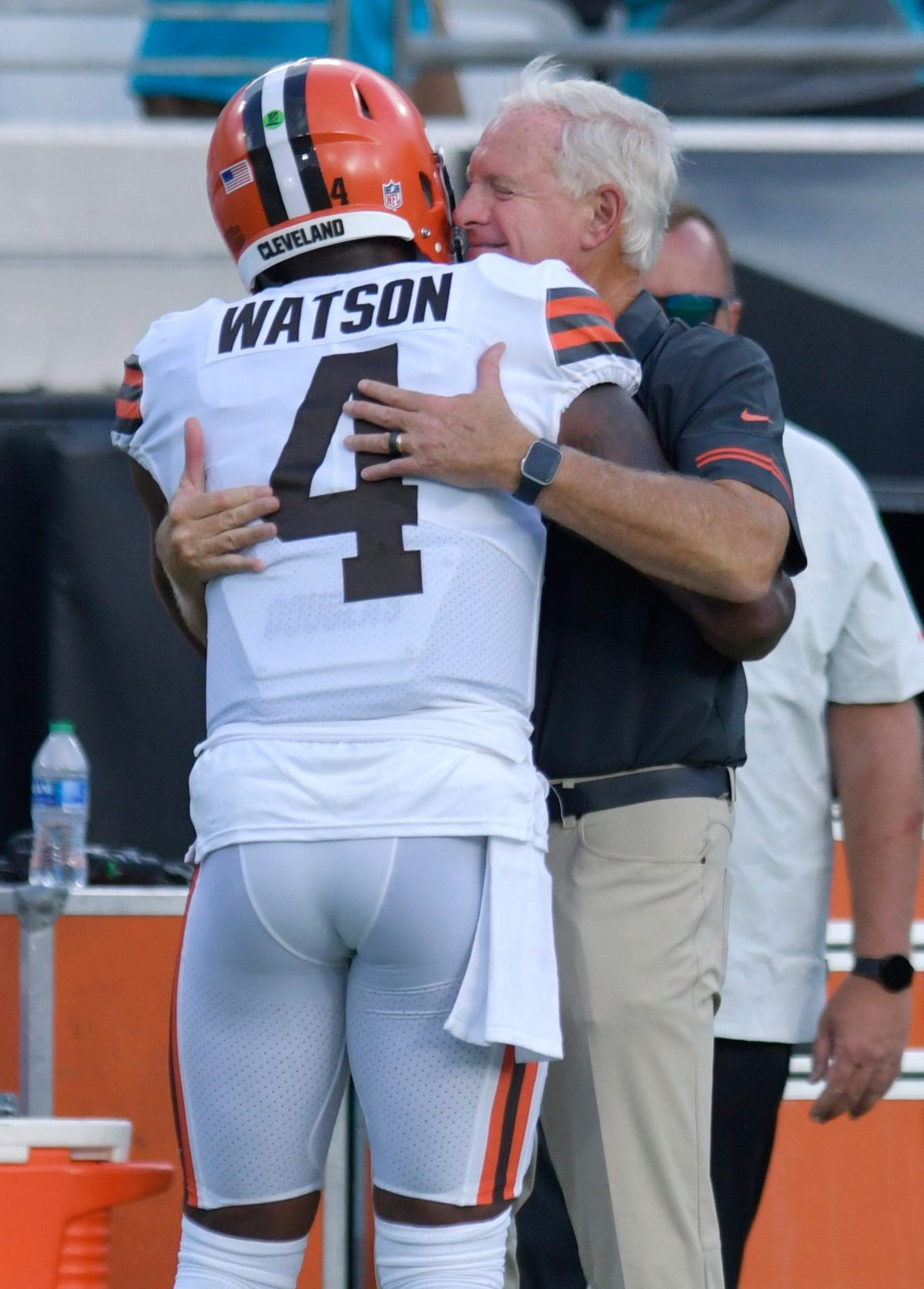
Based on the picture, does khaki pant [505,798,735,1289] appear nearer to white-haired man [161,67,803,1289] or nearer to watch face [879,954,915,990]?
white-haired man [161,67,803,1289]

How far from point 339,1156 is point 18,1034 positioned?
24.0 inches

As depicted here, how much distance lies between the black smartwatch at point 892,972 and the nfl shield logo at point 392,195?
1.32 m

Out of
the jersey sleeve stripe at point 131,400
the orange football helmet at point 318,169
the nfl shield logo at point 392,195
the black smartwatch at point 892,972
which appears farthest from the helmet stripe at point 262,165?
the black smartwatch at point 892,972

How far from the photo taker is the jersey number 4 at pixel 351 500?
1.96 meters

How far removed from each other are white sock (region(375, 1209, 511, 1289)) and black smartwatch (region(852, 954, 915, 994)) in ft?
3.11

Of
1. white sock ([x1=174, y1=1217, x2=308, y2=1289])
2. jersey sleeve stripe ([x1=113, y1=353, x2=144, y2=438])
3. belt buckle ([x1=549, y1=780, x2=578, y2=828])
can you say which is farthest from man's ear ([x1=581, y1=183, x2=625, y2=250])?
white sock ([x1=174, y1=1217, x2=308, y2=1289])

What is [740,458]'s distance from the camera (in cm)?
213

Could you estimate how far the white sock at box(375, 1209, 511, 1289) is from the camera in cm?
189

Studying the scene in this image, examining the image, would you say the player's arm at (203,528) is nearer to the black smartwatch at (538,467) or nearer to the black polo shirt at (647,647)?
the black smartwatch at (538,467)

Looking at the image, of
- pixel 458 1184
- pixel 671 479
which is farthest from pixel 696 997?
pixel 671 479

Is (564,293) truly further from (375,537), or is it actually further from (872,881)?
(872,881)

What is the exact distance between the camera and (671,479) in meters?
2.04

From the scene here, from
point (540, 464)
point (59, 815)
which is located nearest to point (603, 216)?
point (540, 464)

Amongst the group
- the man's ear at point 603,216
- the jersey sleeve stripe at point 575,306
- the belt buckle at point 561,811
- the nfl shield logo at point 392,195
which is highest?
the man's ear at point 603,216
